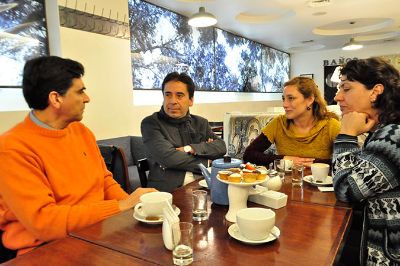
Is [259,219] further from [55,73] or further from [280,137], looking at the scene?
[280,137]

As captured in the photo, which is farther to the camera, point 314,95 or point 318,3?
point 318,3

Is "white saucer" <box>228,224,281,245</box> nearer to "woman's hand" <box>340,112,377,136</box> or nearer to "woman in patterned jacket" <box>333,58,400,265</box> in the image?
"woman in patterned jacket" <box>333,58,400,265</box>

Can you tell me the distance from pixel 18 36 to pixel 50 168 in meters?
2.53

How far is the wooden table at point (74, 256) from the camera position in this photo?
2.72 feet

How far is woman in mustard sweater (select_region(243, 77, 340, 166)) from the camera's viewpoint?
209 cm

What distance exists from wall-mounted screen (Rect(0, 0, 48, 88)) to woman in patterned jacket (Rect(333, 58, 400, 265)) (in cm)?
288

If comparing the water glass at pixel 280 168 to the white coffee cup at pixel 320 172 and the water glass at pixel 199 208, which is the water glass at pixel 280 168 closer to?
the white coffee cup at pixel 320 172

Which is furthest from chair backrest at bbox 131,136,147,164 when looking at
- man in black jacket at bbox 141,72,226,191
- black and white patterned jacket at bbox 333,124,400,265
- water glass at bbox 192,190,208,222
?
black and white patterned jacket at bbox 333,124,400,265

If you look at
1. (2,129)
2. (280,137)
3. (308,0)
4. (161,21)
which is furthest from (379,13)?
(2,129)

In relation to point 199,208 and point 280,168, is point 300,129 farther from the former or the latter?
point 199,208

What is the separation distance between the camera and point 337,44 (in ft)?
30.4

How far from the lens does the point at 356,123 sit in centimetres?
134

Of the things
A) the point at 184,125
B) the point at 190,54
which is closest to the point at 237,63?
the point at 190,54

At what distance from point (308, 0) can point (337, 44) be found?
196 inches
